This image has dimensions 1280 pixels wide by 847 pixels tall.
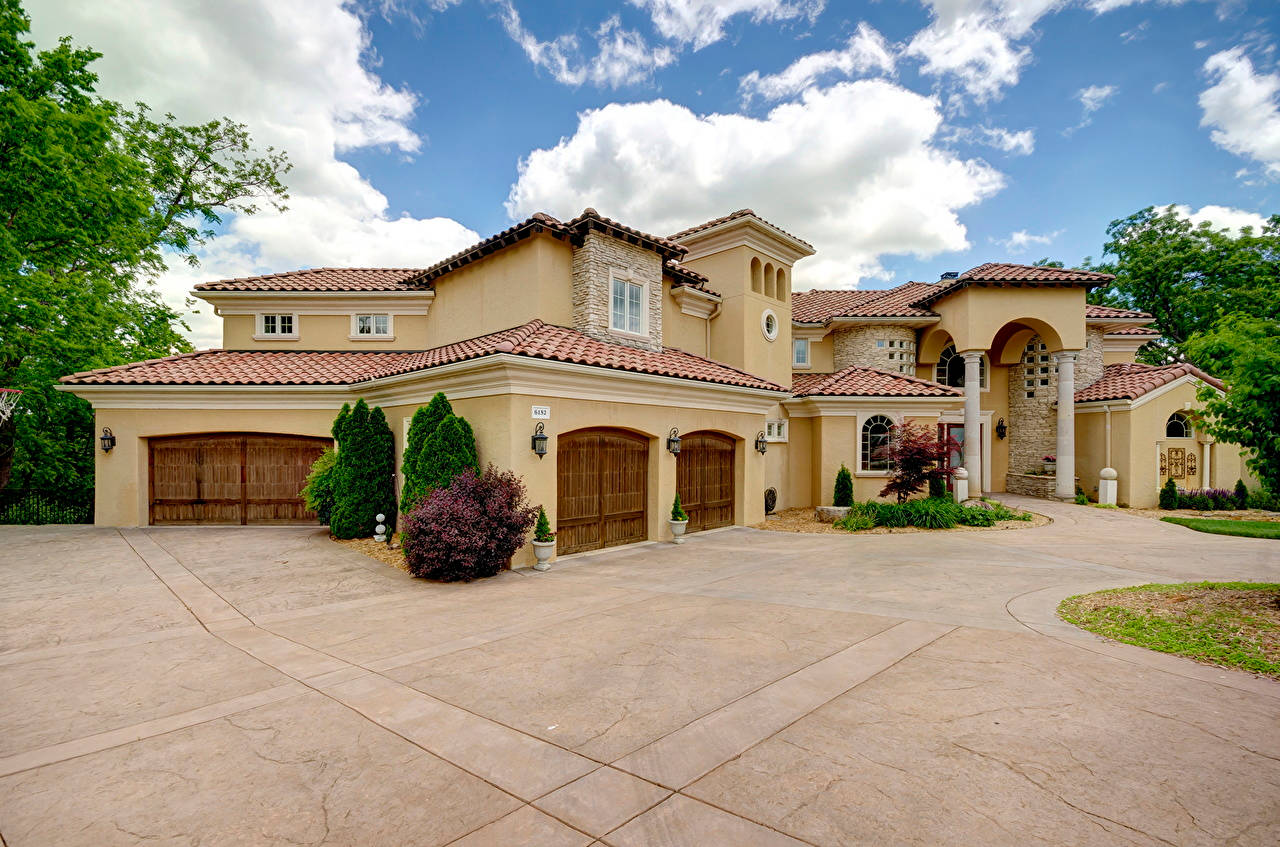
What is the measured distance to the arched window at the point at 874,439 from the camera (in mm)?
17625

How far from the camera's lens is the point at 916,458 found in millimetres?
15047

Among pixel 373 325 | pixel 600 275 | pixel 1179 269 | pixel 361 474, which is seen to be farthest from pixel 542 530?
pixel 1179 269

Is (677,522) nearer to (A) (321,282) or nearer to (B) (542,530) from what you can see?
(B) (542,530)

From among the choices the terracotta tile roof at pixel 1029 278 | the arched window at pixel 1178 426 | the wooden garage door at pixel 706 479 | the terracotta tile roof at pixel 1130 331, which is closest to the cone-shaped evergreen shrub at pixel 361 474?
the wooden garage door at pixel 706 479

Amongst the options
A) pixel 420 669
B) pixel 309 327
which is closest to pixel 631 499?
pixel 420 669

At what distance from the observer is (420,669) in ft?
17.3

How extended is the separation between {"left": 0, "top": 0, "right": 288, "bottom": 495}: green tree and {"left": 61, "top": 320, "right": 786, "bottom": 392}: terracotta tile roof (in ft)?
7.10

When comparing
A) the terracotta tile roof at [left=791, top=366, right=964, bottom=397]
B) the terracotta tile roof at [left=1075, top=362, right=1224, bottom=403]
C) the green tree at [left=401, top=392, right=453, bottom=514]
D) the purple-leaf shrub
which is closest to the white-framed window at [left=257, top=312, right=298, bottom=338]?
the green tree at [left=401, top=392, right=453, bottom=514]

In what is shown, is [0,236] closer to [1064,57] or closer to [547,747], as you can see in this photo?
[547,747]

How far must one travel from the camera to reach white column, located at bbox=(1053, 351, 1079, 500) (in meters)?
19.5

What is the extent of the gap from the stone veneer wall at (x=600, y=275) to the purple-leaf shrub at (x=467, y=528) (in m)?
5.18

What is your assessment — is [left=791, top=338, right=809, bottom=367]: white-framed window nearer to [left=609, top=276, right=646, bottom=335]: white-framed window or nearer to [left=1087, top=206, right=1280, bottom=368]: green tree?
[left=609, top=276, right=646, bottom=335]: white-framed window

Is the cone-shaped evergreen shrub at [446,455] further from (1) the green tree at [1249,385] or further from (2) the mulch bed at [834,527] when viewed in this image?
(1) the green tree at [1249,385]

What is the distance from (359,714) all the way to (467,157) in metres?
13.6
